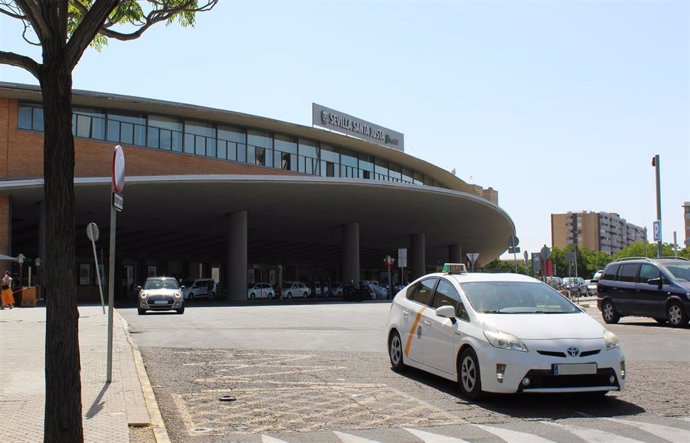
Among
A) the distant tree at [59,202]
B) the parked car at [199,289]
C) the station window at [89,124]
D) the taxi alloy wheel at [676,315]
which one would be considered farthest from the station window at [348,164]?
the distant tree at [59,202]

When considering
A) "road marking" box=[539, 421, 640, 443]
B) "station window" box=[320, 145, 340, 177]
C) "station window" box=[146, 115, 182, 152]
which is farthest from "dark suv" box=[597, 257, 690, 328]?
"station window" box=[320, 145, 340, 177]

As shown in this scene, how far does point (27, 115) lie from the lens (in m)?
37.5

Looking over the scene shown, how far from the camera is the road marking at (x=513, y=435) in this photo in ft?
19.9

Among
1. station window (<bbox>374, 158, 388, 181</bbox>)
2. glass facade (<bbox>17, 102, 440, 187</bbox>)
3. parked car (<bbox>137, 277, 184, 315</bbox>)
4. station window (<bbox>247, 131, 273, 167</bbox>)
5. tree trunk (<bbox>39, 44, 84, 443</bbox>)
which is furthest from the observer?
station window (<bbox>374, 158, 388, 181</bbox>)

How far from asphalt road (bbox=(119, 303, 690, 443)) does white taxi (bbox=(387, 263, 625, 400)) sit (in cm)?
30

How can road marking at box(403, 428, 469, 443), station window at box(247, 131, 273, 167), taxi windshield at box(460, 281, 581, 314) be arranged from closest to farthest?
1. road marking at box(403, 428, 469, 443)
2. taxi windshield at box(460, 281, 581, 314)
3. station window at box(247, 131, 273, 167)

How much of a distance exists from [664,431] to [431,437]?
2.16 meters

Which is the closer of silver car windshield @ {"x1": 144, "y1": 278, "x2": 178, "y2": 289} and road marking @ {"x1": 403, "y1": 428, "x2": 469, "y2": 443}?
road marking @ {"x1": 403, "y1": 428, "x2": 469, "y2": 443}

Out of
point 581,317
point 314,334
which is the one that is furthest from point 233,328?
point 581,317

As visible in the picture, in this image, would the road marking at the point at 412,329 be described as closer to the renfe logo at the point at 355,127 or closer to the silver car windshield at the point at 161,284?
the silver car windshield at the point at 161,284

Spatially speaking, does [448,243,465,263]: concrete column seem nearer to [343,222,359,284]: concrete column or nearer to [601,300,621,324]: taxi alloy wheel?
[343,222,359,284]: concrete column

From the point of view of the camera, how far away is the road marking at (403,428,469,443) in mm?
6020

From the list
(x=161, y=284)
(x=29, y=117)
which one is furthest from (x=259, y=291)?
(x=161, y=284)

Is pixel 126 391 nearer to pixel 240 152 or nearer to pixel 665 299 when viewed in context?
pixel 665 299
